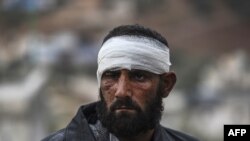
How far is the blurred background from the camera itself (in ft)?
28.0

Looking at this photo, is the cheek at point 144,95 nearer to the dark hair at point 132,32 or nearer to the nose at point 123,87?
the nose at point 123,87

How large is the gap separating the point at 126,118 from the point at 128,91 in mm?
75

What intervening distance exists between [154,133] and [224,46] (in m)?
6.58

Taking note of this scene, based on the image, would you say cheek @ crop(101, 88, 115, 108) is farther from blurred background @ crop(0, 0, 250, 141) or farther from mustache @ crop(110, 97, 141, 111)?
blurred background @ crop(0, 0, 250, 141)

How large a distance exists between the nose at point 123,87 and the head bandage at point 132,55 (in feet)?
0.09

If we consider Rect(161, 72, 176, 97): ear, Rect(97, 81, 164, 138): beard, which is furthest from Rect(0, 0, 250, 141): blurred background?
Rect(97, 81, 164, 138): beard

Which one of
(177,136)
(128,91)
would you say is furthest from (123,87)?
(177,136)

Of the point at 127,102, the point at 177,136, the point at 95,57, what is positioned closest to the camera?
the point at 127,102

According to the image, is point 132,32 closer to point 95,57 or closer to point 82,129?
point 82,129

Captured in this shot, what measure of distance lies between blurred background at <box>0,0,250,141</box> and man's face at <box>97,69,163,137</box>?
19.9 feet

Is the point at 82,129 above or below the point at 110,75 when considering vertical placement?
below

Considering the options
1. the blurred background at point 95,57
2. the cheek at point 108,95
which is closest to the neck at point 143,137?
the cheek at point 108,95

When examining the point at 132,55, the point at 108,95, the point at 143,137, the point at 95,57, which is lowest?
the point at 143,137

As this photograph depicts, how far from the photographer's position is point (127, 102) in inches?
88.7
